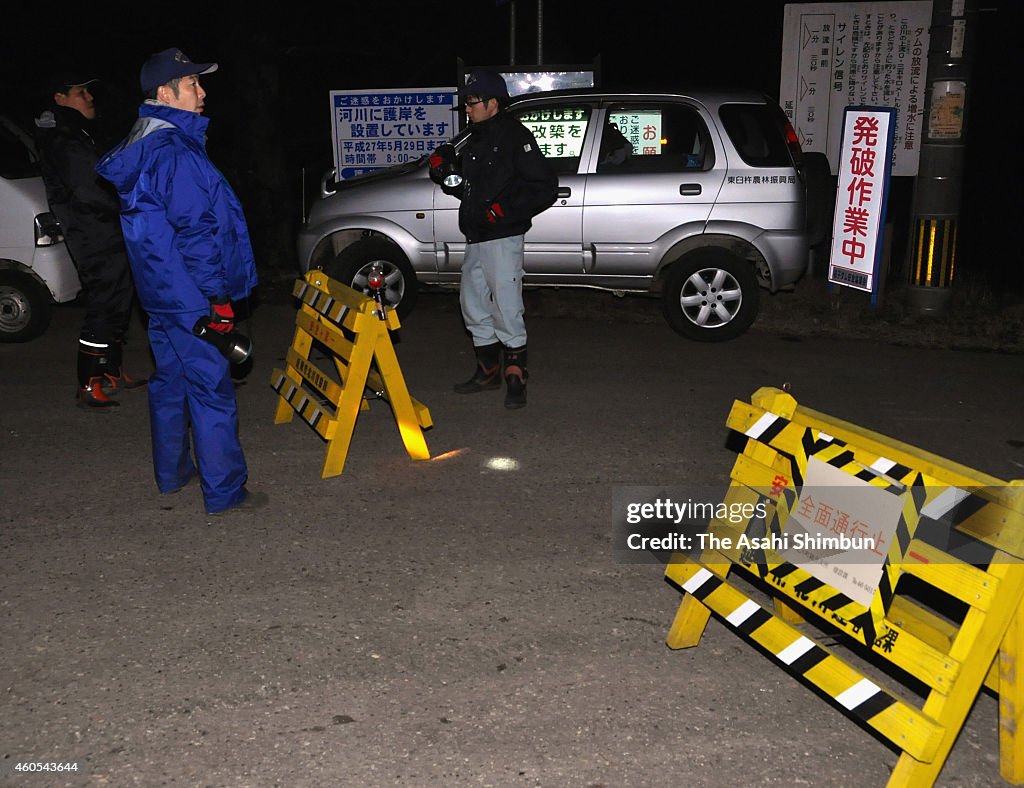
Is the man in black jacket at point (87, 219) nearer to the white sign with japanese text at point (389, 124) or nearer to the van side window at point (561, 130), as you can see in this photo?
the van side window at point (561, 130)

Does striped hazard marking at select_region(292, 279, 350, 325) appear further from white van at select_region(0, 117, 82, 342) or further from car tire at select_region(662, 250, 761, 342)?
car tire at select_region(662, 250, 761, 342)

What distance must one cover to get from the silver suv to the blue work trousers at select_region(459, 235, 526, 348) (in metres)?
1.90

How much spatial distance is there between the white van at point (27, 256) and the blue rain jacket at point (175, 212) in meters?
3.87

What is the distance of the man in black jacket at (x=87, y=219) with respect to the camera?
6891 mm

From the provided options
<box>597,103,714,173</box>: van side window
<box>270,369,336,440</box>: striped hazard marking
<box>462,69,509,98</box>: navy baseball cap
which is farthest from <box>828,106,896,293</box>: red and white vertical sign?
<box>270,369,336,440</box>: striped hazard marking

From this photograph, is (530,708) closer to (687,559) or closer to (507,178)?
(687,559)

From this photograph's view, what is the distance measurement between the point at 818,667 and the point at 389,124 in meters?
9.66

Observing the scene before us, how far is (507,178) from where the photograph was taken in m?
6.66

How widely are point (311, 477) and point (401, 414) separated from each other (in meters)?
0.60

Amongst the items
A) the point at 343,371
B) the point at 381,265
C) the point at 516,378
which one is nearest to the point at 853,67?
the point at 381,265

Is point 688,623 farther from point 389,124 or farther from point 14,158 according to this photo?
point 389,124

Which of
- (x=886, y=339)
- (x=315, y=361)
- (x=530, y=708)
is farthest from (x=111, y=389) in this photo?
(x=886, y=339)
